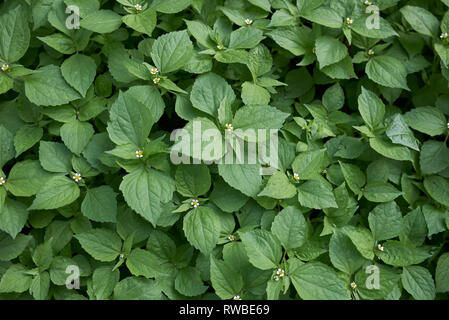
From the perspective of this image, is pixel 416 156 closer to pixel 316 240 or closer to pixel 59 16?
pixel 316 240

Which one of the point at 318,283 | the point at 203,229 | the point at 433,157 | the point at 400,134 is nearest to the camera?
the point at 318,283

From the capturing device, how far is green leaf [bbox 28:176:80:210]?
228 centimetres

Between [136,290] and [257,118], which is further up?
[257,118]

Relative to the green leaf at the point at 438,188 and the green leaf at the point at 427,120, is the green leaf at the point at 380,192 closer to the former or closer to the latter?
the green leaf at the point at 438,188

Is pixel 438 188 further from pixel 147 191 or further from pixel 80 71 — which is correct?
pixel 80 71

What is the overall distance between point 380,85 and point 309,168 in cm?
81

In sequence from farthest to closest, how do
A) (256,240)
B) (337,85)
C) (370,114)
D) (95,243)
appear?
(337,85)
(370,114)
(95,243)
(256,240)

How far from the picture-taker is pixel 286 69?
2.86 m

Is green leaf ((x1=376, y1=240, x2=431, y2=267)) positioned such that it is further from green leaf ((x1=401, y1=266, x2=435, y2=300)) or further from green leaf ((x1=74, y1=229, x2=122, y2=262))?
green leaf ((x1=74, y1=229, x2=122, y2=262))

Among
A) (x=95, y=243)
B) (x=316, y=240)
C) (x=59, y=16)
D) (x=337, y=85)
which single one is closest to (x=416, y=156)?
(x=337, y=85)

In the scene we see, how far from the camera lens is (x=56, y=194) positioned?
7.59ft

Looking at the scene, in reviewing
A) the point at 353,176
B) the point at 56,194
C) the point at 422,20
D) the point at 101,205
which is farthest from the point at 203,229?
the point at 422,20

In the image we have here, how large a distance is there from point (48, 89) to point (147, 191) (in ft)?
2.78

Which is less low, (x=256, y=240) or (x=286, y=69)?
(x=286, y=69)
